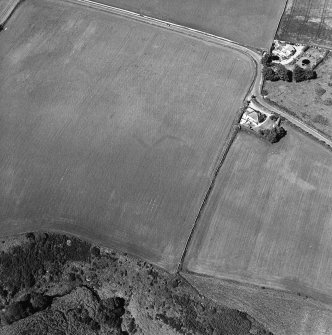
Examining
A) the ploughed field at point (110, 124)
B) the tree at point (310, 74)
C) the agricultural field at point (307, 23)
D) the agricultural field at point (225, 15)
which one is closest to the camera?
the ploughed field at point (110, 124)

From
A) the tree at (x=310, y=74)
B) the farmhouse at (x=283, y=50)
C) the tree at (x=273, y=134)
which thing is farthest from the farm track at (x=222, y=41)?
the tree at (x=310, y=74)

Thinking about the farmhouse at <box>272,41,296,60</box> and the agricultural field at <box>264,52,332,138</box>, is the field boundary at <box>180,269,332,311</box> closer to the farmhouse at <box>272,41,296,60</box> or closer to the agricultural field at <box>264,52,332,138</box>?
the agricultural field at <box>264,52,332,138</box>

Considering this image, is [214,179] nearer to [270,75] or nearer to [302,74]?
[270,75]

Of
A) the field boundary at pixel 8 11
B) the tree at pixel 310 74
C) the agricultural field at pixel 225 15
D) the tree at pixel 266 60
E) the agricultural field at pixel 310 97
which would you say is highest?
the field boundary at pixel 8 11

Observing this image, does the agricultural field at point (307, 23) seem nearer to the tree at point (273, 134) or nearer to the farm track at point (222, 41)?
the farm track at point (222, 41)

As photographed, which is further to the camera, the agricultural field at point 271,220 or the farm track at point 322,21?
the farm track at point 322,21

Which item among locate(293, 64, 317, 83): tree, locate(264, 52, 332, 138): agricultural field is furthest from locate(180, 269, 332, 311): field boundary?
locate(293, 64, 317, 83): tree

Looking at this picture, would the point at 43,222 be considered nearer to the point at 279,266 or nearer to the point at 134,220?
the point at 134,220
